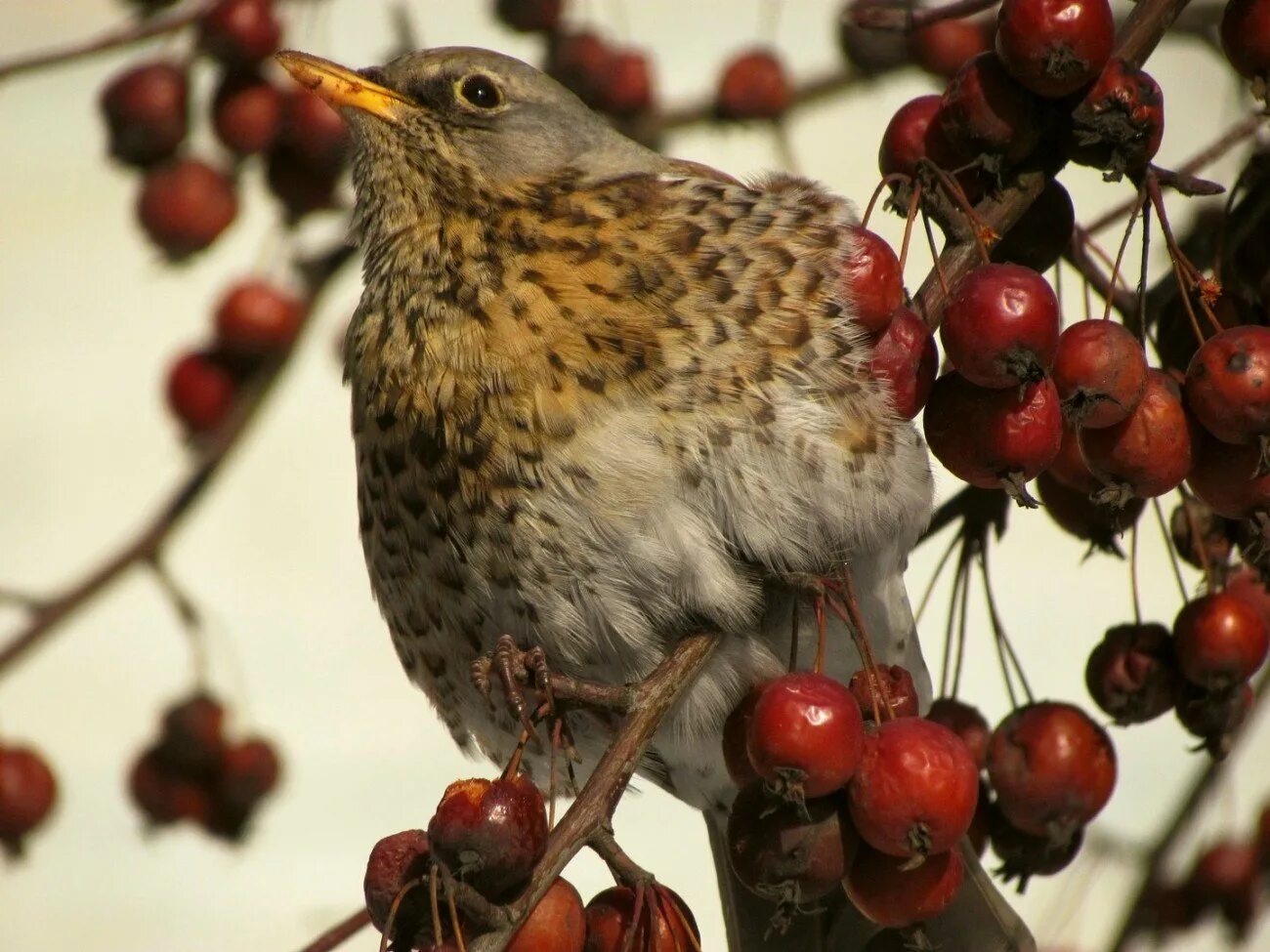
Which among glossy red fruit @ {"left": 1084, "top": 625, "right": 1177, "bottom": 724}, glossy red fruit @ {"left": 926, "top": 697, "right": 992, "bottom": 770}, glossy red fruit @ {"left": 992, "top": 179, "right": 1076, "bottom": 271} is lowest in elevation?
glossy red fruit @ {"left": 926, "top": 697, "right": 992, "bottom": 770}

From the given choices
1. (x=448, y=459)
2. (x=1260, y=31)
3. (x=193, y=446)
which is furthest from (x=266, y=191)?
(x=1260, y=31)

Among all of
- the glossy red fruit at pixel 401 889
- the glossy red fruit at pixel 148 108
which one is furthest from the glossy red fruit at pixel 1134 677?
the glossy red fruit at pixel 148 108

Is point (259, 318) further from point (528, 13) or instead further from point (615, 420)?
point (615, 420)

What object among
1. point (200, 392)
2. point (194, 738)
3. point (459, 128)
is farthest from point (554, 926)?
point (200, 392)

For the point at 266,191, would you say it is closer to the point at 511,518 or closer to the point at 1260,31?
the point at 511,518

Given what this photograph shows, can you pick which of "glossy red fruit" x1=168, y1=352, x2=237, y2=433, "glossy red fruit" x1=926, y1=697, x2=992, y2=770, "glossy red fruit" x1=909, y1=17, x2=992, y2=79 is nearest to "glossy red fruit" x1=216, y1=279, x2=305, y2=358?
"glossy red fruit" x1=168, y1=352, x2=237, y2=433

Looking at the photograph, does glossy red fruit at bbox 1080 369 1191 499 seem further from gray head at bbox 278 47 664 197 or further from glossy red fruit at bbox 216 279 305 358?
glossy red fruit at bbox 216 279 305 358

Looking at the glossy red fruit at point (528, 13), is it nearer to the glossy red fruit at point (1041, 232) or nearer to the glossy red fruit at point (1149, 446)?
the glossy red fruit at point (1041, 232)
